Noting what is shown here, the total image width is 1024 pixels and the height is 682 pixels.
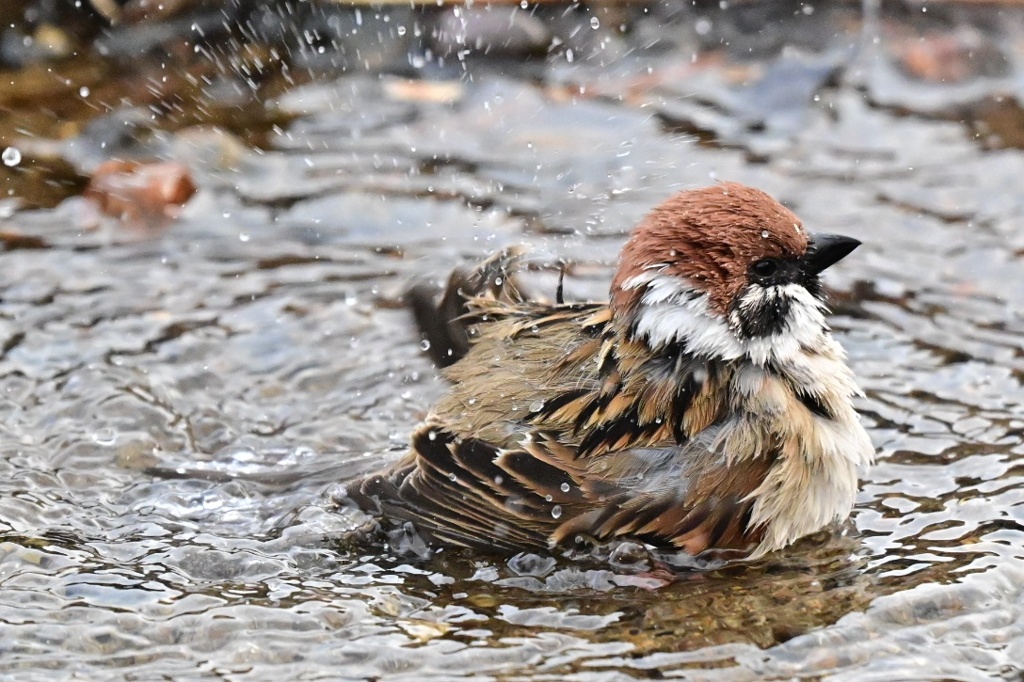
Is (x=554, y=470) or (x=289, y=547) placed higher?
(x=554, y=470)

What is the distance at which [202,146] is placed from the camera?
Result: 28.8 feet

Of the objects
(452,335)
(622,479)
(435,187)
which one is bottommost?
(622,479)

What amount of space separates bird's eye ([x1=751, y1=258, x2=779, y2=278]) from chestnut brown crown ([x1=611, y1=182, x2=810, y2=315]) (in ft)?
0.06

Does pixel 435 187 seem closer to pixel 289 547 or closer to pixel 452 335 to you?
pixel 452 335

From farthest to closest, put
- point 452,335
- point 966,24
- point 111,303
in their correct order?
point 966,24 < point 111,303 < point 452,335

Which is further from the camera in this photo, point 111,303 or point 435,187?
point 435,187

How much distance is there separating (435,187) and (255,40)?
250cm

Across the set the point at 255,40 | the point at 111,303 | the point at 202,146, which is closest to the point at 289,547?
the point at 111,303

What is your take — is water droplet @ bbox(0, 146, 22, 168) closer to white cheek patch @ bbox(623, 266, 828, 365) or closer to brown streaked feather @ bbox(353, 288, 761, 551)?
brown streaked feather @ bbox(353, 288, 761, 551)

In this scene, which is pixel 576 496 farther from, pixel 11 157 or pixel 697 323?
pixel 11 157

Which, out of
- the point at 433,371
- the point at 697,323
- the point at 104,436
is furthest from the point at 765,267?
the point at 104,436

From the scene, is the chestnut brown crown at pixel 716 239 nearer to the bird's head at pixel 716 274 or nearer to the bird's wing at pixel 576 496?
the bird's head at pixel 716 274

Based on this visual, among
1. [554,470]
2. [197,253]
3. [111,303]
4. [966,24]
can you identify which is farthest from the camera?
[966,24]

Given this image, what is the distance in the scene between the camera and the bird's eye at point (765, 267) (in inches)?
204
